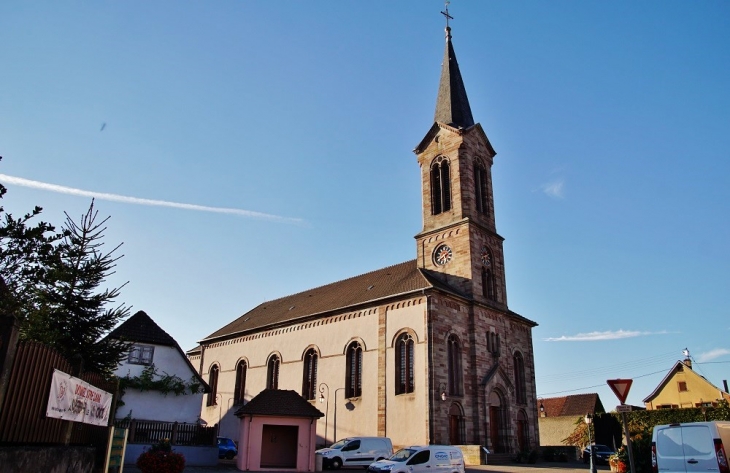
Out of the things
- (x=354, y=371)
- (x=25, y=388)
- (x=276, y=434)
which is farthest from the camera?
(x=354, y=371)

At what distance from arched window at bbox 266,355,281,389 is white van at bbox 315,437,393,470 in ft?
47.2

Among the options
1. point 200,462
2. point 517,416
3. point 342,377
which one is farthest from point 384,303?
point 200,462

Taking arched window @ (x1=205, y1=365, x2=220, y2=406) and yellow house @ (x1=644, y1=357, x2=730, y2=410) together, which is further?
yellow house @ (x1=644, y1=357, x2=730, y2=410)

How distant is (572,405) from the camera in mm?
60625

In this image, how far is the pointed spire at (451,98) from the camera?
41.9 meters

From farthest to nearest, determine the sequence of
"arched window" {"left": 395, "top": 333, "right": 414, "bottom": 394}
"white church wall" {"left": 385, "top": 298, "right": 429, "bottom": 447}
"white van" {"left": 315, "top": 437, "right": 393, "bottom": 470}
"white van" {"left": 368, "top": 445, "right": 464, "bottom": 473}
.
→ "arched window" {"left": 395, "top": 333, "right": 414, "bottom": 394} → "white church wall" {"left": 385, "top": 298, "right": 429, "bottom": 447} → "white van" {"left": 315, "top": 437, "right": 393, "bottom": 470} → "white van" {"left": 368, "top": 445, "right": 464, "bottom": 473}

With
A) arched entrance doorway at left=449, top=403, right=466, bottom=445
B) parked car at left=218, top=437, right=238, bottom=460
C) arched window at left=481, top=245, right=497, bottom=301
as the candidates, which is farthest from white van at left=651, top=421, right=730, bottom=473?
parked car at left=218, top=437, right=238, bottom=460

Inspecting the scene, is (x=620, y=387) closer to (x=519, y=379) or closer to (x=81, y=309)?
(x=81, y=309)

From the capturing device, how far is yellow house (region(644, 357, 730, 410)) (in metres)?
49.1

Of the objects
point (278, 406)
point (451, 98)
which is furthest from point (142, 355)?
point (451, 98)

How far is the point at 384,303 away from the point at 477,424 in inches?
350

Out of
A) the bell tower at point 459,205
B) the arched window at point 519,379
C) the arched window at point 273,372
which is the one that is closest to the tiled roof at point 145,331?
the arched window at point 273,372

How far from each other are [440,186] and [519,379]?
47.4 feet

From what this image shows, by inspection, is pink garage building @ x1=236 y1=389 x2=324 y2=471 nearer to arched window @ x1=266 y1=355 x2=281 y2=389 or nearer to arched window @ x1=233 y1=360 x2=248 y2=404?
arched window @ x1=266 y1=355 x2=281 y2=389
